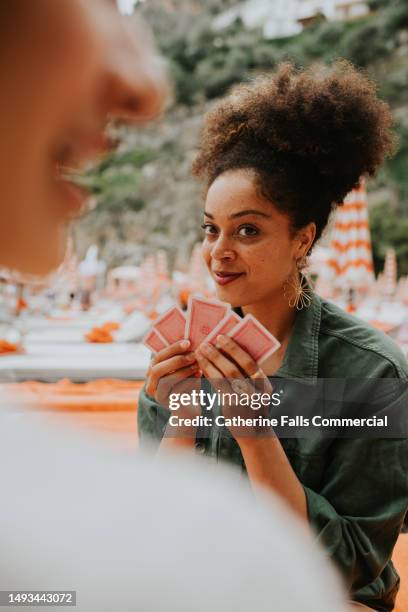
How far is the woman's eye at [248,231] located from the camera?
1.34 m

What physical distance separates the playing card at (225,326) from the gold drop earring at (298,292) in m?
0.31

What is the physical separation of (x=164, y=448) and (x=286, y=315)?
18.7 inches

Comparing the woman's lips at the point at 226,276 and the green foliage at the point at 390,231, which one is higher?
the green foliage at the point at 390,231

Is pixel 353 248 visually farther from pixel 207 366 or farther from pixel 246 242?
pixel 207 366

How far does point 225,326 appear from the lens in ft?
3.50

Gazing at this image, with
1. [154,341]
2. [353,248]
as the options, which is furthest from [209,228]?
[353,248]

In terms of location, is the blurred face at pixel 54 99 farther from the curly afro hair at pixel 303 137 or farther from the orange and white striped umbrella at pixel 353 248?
the orange and white striped umbrella at pixel 353 248

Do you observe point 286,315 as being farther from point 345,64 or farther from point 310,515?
point 345,64

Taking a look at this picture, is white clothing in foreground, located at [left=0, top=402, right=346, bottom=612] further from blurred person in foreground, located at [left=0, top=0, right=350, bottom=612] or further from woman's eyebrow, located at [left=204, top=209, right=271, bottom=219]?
woman's eyebrow, located at [left=204, top=209, right=271, bottom=219]

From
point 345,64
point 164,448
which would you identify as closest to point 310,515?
point 164,448

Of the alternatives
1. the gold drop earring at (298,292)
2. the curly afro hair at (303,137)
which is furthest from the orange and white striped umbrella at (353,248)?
the gold drop earring at (298,292)

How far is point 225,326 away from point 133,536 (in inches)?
26.7

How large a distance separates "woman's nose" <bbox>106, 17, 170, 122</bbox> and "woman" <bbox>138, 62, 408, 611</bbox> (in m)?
0.60

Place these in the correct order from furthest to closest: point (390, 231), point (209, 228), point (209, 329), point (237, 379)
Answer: point (390, 231) → point (209, 228) → point (209, 329) → point (237, 379)
